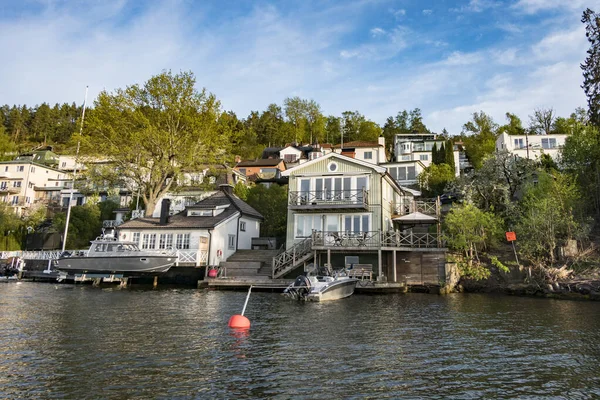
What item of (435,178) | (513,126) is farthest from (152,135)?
(513,126)

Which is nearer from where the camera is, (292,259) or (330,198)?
(292,259)

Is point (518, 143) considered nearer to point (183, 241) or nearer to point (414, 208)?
point (414, 208)

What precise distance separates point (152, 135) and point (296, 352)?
1141 inches

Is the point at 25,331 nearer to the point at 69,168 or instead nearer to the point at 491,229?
the point at 491,229

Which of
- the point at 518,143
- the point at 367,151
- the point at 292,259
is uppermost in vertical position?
the point at 367,151

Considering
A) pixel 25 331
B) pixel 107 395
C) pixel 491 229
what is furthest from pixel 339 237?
pixel 107 395

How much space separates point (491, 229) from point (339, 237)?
34.4ft

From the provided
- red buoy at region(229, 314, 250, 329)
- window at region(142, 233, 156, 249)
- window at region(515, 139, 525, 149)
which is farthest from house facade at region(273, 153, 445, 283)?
window at region(515, 139, 525, 149)

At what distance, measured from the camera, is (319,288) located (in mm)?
21625

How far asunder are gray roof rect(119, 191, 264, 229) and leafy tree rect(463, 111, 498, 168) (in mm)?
42288

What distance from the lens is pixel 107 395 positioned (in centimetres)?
759

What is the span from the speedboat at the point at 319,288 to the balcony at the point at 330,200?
24.1ft

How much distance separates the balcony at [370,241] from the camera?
27.8 meters

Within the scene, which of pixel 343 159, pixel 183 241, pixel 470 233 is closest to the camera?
pixel 470 233
